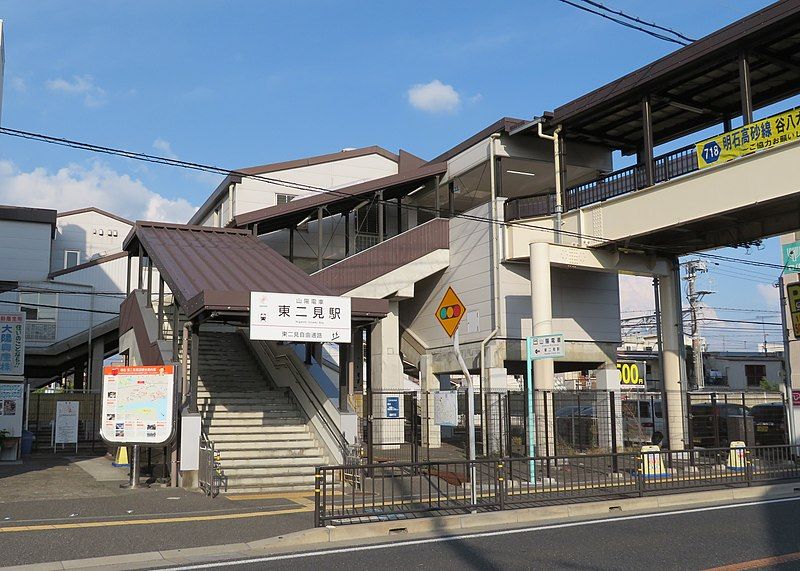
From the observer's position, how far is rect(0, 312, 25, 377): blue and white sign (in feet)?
78.0

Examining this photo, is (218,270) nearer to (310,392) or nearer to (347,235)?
(310,392)

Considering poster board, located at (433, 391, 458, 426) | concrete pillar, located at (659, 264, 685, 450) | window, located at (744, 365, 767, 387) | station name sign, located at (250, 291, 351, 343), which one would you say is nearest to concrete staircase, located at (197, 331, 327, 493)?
station name sign, located at (250, 291, 351, 343)

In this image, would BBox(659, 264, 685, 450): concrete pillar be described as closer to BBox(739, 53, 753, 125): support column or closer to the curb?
BBox(739, 53, 753, 125): support column

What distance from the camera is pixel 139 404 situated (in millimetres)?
15430

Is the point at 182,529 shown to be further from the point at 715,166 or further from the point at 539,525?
the point at 715,166

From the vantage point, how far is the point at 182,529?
1125 cm

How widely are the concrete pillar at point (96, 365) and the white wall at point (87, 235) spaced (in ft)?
26.3

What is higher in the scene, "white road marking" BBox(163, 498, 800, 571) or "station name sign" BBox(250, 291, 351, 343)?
"station name sign" BBox(250, 291, 351, 343)

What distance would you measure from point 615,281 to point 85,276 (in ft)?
80.1

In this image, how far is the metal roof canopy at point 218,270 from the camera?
1606cm

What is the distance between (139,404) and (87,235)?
31.6 metres

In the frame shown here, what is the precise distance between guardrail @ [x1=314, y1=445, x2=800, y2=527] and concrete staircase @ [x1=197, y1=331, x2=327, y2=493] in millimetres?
1508

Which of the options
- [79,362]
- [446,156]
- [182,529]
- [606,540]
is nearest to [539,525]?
[606,540]

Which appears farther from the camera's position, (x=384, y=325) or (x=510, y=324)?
(x=384, y=325)
